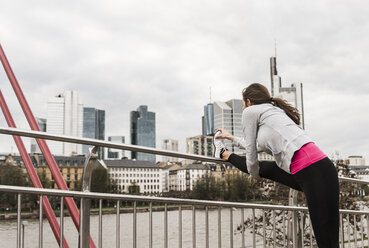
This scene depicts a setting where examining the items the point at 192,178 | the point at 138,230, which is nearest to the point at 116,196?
the point at 138,230

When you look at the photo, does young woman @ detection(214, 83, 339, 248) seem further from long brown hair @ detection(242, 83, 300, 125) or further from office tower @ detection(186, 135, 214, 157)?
office tower @ detection(186, 135, 214, 157)

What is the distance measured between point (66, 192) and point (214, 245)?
1367mm

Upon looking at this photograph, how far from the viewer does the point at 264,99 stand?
295 cm

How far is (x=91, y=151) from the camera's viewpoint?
97.4 inches

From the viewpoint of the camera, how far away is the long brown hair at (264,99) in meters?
2.96

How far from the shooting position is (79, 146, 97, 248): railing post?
240 cm

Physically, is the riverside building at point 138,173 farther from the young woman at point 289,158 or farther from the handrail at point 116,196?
the young woman at point 289,158

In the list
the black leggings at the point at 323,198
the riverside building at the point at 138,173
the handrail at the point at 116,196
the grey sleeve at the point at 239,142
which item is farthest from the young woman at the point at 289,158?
the riverside building at the point at 138,173

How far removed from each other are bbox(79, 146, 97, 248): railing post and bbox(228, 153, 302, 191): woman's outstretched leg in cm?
113

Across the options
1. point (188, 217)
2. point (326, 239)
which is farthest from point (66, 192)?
point (326, 239)

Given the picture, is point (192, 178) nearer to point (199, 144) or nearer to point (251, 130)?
point (251, 130)

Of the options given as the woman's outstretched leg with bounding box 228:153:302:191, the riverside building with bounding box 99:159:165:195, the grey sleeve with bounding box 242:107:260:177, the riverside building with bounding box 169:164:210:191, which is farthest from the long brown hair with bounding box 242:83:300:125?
the riverside building with bounding box 99:159:165:195

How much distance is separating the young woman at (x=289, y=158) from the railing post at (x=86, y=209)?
1059mm

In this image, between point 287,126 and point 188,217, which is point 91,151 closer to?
point 188,217
